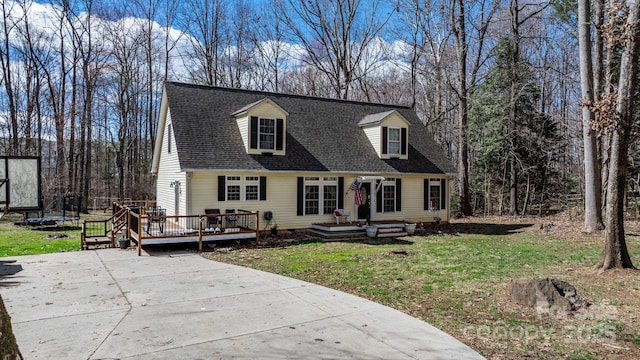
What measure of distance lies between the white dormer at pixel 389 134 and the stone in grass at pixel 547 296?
40.1 ft

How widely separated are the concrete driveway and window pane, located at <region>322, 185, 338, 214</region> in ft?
26.3

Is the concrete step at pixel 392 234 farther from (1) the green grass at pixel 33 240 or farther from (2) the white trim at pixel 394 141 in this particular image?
(1) the green grass at pixel 33 240

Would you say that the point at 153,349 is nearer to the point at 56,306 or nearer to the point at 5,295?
the point at 56,306

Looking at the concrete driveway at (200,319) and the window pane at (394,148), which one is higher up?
the window pane at (394,148)

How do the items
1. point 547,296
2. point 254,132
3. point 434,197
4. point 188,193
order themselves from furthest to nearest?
point 434,197
point 254,132
point 188,193
point 547,296

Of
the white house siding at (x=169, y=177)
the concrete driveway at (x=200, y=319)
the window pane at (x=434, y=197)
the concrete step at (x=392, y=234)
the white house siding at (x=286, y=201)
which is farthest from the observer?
the window pane at (x=434, y=197)

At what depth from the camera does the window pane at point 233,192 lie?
15439 mm

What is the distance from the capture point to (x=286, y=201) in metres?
16.6

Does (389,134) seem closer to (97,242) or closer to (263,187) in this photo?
(263,187)

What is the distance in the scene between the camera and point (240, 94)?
60.7ft

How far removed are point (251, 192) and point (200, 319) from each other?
31.9 ft

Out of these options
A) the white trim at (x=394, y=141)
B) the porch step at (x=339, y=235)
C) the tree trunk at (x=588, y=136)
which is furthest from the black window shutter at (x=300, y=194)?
the tree trunk at (x=588, y=136)

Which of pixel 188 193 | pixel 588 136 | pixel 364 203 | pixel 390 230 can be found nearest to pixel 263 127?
pixel 188 193

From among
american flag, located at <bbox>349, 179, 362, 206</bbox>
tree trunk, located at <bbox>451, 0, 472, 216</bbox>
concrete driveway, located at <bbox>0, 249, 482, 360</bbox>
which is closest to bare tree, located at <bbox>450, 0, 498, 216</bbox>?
tree trunk, located at <bbox>451, 0, 472, 216</bbox>
